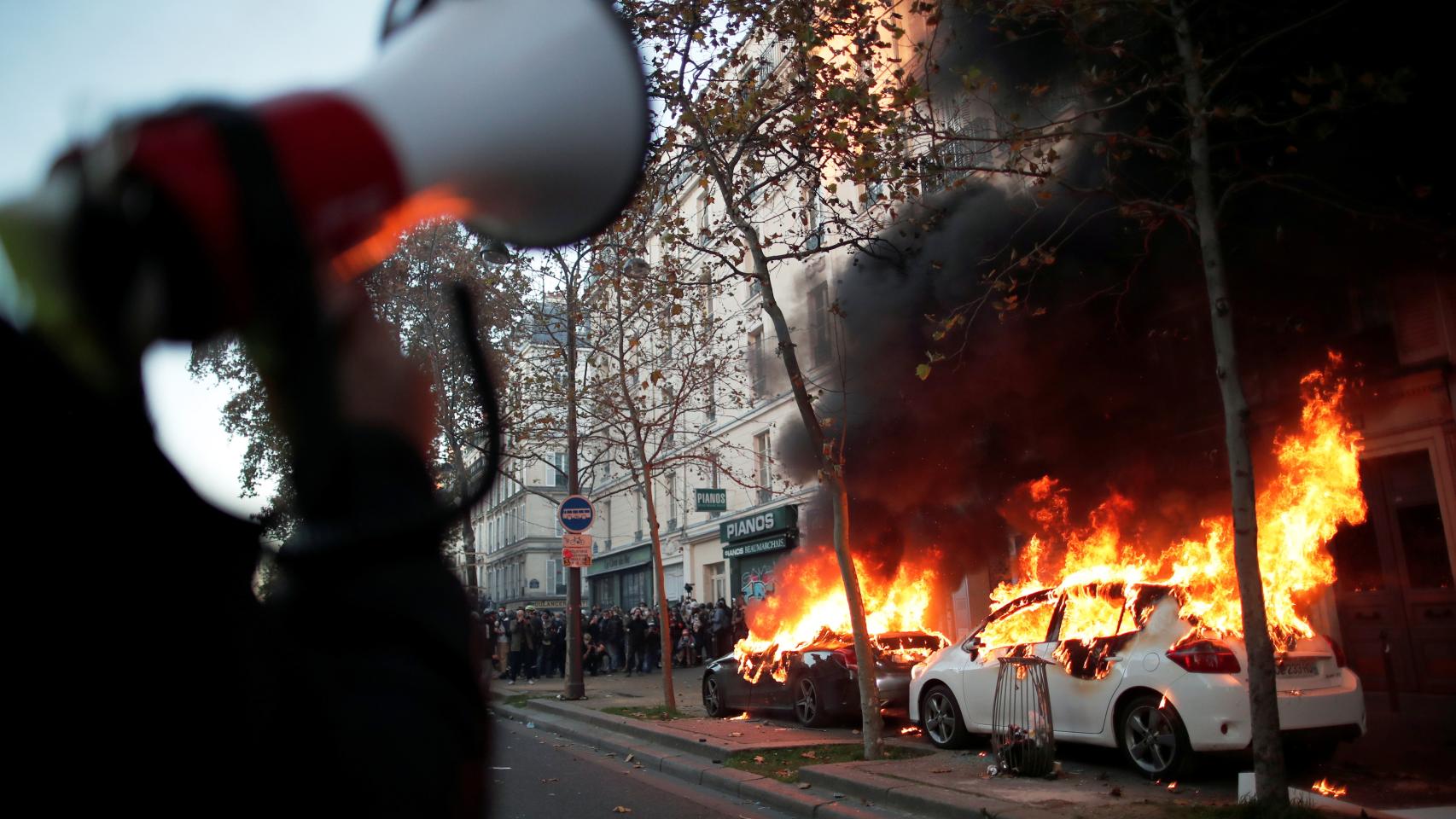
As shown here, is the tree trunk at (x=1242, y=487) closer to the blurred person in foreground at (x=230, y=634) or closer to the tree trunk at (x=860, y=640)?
the tree trunk at (x=860, y=640)

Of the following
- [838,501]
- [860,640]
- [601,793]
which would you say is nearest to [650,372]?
[838,501]

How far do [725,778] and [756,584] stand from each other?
62.0ft

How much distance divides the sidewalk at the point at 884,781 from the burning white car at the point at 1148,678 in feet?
1.18

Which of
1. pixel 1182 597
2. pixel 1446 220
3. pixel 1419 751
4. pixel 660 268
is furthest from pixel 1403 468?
pixel 660 268

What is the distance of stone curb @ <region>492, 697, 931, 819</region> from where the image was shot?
7699 mm

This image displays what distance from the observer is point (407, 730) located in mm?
738

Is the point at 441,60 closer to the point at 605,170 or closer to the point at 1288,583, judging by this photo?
the point at 605,170

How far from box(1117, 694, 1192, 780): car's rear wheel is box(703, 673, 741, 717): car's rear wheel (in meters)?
6.67

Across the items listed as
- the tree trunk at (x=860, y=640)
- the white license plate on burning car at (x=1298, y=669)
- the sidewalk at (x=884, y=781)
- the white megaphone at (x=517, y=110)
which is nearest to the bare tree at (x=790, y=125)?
the tree trunk at (x=860, y=640)

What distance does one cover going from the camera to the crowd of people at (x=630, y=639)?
2458 centimetres

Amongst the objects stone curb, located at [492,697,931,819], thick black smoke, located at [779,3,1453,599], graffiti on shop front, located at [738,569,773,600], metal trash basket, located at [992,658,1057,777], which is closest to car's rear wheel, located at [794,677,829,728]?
stone curb, located at [492,697,931,819]

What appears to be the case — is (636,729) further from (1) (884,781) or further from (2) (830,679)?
(1) (884,781)

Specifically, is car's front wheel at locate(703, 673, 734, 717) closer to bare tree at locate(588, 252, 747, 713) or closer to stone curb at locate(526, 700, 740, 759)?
bare tree at locate(588, 252, 747, 713)

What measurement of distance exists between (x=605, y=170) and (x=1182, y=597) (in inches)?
346
